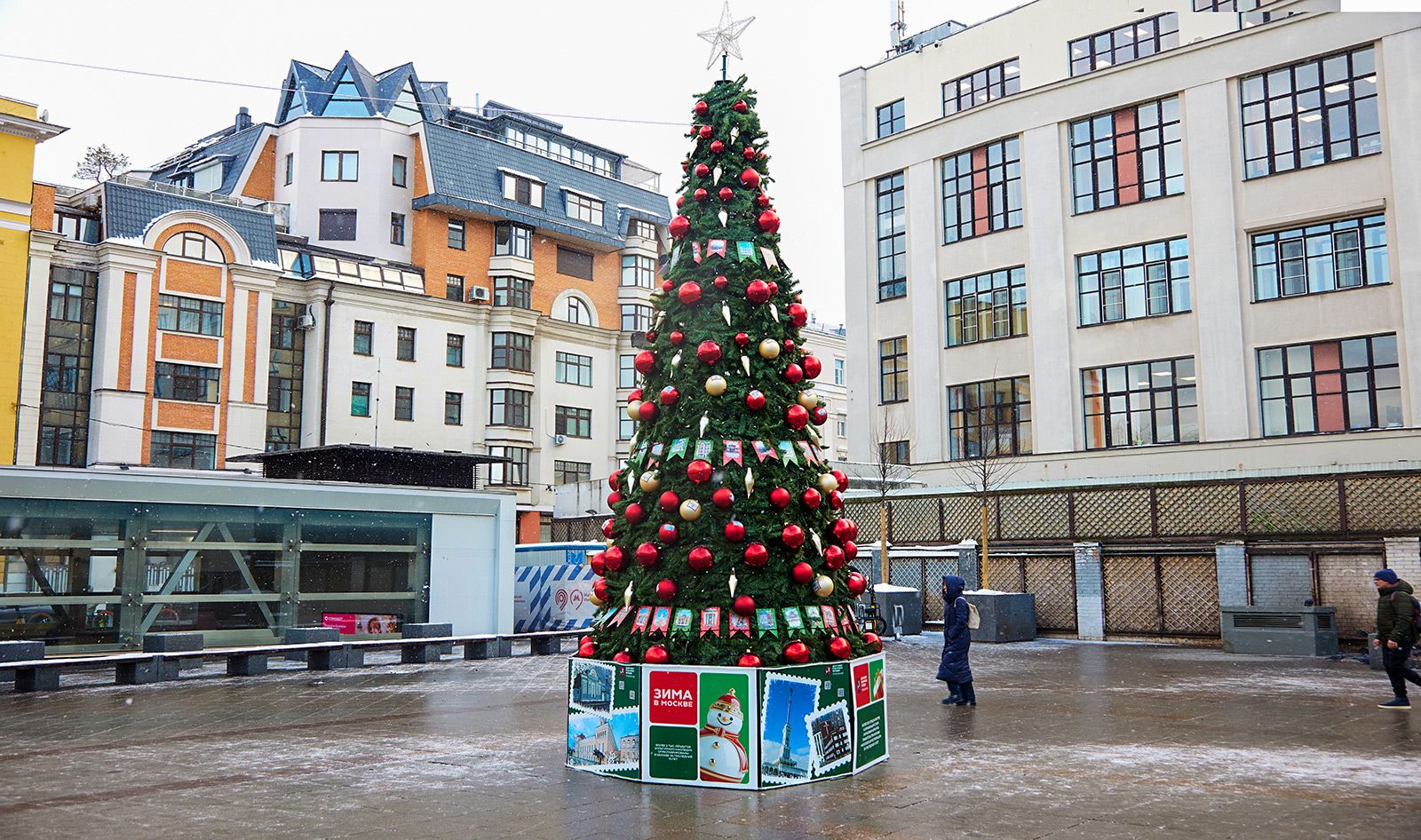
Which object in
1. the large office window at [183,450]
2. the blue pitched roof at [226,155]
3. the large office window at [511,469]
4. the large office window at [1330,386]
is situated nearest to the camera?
the large office window at [1330,386]

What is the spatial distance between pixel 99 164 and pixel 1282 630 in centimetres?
6121

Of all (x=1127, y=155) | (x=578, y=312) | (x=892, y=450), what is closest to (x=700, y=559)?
(x=1127, y=155)

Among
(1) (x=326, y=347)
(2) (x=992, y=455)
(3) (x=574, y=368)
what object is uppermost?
(3) (x=574, y=368)

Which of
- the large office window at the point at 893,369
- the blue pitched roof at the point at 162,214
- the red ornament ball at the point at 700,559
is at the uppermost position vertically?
the blue pitched roof at the point at 162,214

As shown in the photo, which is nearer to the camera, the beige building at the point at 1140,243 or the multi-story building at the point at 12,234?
the beige building at the point at 1140,243

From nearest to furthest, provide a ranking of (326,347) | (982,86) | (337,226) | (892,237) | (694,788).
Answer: (694,788) → (982,86) → (892,237) → (326,347) → (337,226)

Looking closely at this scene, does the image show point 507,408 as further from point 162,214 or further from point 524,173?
point 162,214

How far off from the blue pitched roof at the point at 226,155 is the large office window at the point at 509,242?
12380mm

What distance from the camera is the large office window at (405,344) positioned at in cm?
5034

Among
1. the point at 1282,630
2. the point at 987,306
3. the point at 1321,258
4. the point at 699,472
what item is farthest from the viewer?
the point at 987,306

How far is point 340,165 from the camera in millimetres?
52625

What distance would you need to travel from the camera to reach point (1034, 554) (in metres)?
26.8

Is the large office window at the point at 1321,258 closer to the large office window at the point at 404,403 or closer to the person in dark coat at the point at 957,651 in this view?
the person in dark coat at the point at 957,651

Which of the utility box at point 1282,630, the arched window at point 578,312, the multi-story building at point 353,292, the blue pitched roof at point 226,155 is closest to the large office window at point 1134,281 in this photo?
the utility box at point 1282,630
